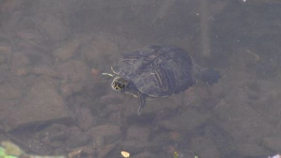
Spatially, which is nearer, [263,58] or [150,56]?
[150,56]

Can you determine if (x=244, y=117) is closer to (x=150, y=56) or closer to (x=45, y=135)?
(x=150, y=56)

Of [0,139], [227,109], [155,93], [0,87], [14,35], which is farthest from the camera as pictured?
[14,35]

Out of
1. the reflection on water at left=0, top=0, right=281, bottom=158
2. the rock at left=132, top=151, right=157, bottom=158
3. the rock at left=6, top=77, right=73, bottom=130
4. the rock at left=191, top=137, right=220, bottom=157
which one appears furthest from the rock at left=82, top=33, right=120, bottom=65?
the rock at left=191, top=137, right=220, bottom=157

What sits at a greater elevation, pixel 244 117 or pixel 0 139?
pixel 0 139

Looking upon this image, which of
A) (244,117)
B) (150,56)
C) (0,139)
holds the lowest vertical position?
(244,117)

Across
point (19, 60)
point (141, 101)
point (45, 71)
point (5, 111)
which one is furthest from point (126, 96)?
point (19, 60)

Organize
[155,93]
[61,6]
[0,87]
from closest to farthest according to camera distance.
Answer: [155,93] < [0,87] < [61,6]

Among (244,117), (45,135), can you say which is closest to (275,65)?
(244,117)

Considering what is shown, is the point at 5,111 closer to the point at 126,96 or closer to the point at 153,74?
the point at 126,96
